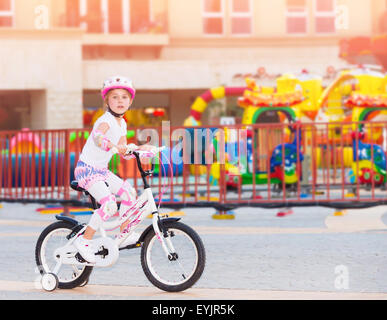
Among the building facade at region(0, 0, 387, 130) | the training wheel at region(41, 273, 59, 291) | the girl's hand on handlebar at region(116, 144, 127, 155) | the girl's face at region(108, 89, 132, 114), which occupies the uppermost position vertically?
the building facade at region(0, 0, 387, 130)

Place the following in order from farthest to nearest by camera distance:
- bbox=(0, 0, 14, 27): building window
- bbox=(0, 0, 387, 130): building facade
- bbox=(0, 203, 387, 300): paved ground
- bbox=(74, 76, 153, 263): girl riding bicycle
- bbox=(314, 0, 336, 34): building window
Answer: bbox=(314, 0, 336, 34): building window
bbox=(0, 0, 14, 27): building window
bbox=(0, 0, 387, 130): building facade
bbox=(0, 203, 387, 300): paved ground
bbox=(74, 76, 153, 263): girl riding bicycle

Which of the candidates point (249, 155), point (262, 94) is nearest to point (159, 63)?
point (262, 94)

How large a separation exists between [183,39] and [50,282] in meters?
34.4

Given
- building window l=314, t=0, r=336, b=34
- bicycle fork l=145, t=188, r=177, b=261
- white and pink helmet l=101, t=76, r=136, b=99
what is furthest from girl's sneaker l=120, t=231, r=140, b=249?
building window l=314, t=0, r=336, b=34

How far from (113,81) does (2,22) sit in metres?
34.0

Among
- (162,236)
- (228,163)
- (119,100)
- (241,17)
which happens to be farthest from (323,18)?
(162,236)

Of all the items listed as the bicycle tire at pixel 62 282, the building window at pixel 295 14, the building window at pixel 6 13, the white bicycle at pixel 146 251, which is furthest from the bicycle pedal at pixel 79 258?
the building window at pixel 295 14

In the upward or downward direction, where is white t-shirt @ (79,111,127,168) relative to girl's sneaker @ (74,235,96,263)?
upward

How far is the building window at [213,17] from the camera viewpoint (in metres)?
40.9

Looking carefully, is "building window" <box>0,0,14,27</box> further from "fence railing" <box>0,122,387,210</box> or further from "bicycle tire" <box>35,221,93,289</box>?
"bicycle tire" <box>35,221,93,289</box>

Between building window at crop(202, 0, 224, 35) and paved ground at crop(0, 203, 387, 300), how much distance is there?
28.6 metres

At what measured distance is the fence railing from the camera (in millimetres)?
13008

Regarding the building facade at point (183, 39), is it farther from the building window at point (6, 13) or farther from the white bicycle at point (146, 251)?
the white bicycle at point (146, 251)
